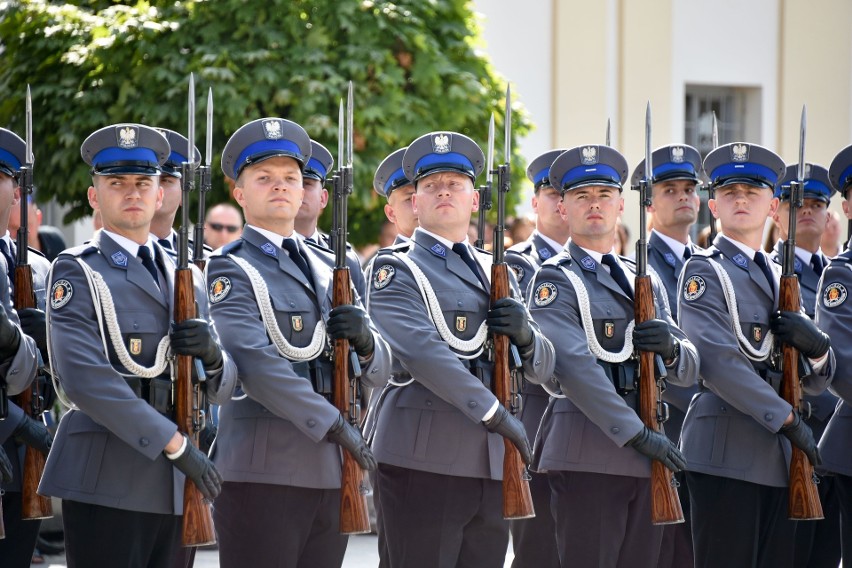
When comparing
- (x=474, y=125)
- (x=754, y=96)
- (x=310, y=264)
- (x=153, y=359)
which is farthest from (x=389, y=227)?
(x=754, y=96)

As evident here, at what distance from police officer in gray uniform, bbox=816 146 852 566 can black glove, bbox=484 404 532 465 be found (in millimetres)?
1722

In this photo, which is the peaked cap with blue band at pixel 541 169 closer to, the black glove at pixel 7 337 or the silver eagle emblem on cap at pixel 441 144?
the silver eagle emblem on cap at pixel 441 144

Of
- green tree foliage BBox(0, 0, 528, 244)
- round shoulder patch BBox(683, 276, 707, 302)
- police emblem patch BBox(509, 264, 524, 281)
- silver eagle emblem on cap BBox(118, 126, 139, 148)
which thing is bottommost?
round shoulder patch BBox(683, 276, 707, 302)

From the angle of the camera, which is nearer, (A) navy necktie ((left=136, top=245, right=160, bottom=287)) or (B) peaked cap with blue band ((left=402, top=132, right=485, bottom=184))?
(A) navy necktie ((left=136, top=245, right=160, bottom=287))

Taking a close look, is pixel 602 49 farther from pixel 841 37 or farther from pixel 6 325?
pixel 6 325

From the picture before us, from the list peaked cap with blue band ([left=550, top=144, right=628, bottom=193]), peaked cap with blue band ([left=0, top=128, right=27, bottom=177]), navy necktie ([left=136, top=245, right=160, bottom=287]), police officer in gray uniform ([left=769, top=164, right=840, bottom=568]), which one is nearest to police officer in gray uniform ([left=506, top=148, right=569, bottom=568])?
peaked cap with blue band ([left=550, top=144, right=628, bottom=193])

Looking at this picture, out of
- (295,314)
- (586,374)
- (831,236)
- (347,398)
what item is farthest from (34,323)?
(831,236)

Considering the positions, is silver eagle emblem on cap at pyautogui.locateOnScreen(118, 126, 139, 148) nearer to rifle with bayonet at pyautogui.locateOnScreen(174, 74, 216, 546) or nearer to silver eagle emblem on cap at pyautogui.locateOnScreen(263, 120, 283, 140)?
rifle with bayonet at pyautogui.locateOnScreen(174, 74, 216, 546)

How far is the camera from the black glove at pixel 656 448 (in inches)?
238

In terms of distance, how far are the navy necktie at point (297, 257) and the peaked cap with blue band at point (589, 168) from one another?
1309mm

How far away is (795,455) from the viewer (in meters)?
6.43

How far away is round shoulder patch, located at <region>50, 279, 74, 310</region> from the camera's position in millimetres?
5180

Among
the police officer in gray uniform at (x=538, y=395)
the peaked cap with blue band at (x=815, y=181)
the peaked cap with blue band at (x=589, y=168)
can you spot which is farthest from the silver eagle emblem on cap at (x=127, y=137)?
the peaked cap with blue band at (x=815, y=181)

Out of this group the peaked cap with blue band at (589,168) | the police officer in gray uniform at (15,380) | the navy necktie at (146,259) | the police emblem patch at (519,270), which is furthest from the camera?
the police emblem patch at (519,270)
